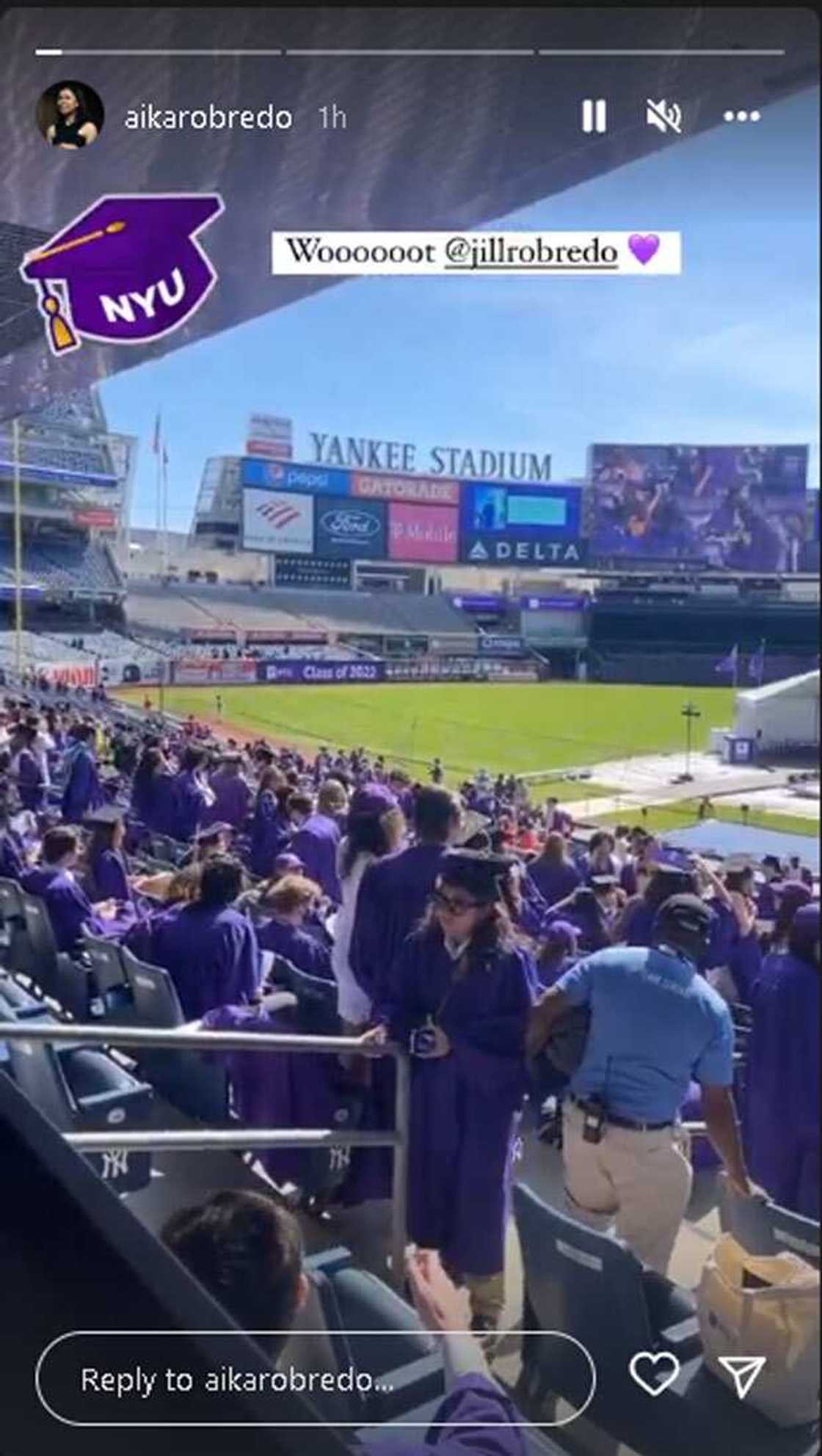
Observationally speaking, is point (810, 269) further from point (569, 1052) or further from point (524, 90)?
point (569, 1052)

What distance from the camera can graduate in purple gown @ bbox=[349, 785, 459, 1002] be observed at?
3.70 feet

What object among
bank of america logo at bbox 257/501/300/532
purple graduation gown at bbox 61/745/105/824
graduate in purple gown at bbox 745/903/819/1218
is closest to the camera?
graduate in purple gown at bbox 745/903/819/1218

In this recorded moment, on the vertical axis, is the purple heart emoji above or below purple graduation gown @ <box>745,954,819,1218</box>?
above

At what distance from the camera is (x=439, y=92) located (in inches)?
43.9

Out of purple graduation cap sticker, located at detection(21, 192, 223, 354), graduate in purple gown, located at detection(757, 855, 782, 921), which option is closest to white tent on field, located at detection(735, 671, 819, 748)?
graduate in purple gown, located at detection(757, 855, 782, 921)

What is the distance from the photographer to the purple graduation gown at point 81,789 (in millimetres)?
1264

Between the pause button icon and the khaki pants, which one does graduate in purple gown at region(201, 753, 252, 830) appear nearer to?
the khaki pants

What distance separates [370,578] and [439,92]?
1.79ft

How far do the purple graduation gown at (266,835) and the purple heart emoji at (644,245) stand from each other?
74 cm

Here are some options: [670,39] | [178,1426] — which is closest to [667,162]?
[670,39]

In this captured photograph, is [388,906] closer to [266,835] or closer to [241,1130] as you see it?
[266,835]

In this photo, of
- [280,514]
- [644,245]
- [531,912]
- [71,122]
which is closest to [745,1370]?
[531,912]

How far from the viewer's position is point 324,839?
1.19 m

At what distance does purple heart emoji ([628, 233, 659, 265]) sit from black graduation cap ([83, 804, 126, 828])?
900mm
